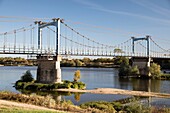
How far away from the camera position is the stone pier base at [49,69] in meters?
56.7

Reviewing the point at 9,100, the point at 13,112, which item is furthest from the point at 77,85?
the point at 13,112

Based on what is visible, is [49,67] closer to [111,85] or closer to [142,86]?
[111,85]

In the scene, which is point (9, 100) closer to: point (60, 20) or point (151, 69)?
point (60, 20)

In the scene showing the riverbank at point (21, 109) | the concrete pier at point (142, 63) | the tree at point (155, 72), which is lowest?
the riverbank at point (21, 109)

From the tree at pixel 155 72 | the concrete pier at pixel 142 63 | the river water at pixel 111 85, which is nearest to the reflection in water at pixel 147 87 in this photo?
the river water at pixel 111 85

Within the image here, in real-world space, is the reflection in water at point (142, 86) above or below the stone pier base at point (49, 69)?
below

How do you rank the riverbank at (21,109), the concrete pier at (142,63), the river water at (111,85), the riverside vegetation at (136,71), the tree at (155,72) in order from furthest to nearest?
the concrete pier at (142,63) < the riverside vegetation at (136,71) < the tree at (155,72) < the river water at (111,85) < the riverbank at (21,109)

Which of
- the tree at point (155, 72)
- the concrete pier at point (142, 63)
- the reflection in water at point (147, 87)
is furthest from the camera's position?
the concrete pier at point (142, 63)

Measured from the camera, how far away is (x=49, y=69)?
57.6m

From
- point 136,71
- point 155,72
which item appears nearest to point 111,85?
point 155,72

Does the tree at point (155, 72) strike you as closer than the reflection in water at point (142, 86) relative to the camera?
No

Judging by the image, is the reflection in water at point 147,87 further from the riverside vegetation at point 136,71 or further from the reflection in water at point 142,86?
the riverside vegetation at point 136,71

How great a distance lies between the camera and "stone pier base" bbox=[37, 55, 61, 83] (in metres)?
56.7

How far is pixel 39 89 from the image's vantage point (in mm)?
52344
